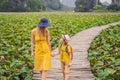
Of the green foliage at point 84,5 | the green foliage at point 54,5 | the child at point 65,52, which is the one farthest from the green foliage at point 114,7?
the child at point 65,52

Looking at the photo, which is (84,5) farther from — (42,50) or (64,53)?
(42,50)

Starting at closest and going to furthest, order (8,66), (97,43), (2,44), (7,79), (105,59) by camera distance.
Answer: (7,79)
(8,66)
(105,59)
(2,44)
(97,43)

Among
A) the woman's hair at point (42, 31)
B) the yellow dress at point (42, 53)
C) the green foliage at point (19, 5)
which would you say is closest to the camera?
the woman's hair at point (42, 31)

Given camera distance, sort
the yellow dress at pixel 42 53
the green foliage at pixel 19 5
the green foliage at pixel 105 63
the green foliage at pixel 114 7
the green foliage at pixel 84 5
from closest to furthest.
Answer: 1. the yellow dress at pixel 42 53
2. the green foliage at pixel 105 63
3. the green foliage at pixel 114 7
4. the green foliage at pixel 19 5
5. the green foliage at pixel 84 5

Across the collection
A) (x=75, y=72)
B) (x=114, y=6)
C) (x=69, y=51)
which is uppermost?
(x=69, y=51)

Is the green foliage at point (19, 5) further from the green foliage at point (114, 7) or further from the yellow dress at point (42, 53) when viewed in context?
the yellow dress at point (42, 53)

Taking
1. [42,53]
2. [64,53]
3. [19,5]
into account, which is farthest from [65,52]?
[19,5]

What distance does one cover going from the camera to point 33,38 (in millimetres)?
8422

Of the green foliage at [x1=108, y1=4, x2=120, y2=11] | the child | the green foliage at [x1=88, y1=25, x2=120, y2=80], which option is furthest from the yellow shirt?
the green foliage at [x1=108, y1=4, x2=120, y2=11]

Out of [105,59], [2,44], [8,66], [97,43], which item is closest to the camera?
[8,66]

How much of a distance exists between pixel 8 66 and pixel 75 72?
1.56m

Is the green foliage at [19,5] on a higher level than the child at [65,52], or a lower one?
lower

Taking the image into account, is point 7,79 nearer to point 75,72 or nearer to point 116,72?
point 75,72

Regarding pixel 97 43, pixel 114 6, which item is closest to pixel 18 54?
pixel 97 43
